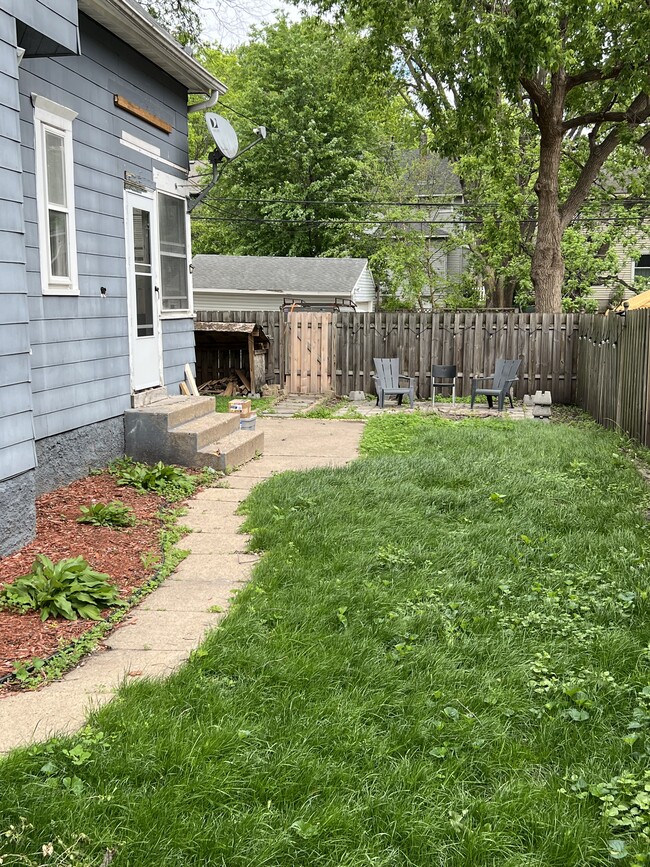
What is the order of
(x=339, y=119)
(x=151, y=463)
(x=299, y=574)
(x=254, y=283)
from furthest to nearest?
(x=339, y=119) → (x=254, y=283) → (x=151, y=463) → (x=299, y=574)

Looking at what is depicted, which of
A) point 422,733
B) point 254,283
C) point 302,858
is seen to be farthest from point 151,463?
point 254,283

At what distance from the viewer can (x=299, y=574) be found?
4.70 meters

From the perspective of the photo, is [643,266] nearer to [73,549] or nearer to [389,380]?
[389,380]

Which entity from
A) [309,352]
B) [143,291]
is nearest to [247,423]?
[143,291]

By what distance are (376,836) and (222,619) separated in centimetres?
178

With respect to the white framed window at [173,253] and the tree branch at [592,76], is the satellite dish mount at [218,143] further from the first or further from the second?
the tree branch at [592,76]

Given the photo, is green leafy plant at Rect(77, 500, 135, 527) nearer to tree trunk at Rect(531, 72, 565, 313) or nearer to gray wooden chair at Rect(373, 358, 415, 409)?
gray wooden chair at Rect(373, 358, 415, 409)

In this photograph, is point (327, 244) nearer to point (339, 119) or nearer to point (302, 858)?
point (339, 119)

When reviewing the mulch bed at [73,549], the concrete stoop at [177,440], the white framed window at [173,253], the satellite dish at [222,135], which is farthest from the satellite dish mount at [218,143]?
the mulch bed at [73,549]

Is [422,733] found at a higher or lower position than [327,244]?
lower

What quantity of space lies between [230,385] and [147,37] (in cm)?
761

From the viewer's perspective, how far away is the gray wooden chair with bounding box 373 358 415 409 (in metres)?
14.0

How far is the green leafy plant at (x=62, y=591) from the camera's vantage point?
4.25m

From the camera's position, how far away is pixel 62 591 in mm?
4355
